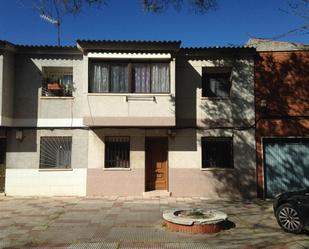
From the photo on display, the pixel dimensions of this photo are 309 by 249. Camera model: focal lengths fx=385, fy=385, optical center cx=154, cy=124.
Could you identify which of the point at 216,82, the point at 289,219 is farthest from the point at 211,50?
the point at 289,219

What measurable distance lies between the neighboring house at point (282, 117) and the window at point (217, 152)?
1181 millimetres

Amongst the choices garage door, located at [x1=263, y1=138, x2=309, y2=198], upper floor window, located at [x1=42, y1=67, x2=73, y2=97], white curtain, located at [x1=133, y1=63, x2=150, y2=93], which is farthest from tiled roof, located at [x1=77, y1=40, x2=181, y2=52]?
garage door, located at [x1=263, y1=138, x2=309, y2=198]

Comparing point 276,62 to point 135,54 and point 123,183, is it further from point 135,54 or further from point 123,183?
point 123,183

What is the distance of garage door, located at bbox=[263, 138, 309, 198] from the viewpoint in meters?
15.8

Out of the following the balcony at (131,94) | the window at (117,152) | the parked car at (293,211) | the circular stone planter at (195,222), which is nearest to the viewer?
the parked car at (293,211)

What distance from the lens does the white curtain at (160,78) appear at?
51.4 ft

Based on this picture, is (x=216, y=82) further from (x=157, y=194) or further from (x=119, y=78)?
(x=157, y=194)

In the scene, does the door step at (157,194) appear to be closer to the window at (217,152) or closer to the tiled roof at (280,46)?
the window at (217,152)

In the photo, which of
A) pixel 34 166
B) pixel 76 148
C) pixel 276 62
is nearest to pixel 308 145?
pixel 276 62

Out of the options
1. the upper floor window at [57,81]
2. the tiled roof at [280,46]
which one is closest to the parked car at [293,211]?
the tiled roof at [280,46]

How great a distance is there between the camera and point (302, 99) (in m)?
16.0

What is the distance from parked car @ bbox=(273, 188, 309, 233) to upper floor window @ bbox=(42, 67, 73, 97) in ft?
32.8

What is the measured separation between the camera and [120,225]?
10555 millimetres

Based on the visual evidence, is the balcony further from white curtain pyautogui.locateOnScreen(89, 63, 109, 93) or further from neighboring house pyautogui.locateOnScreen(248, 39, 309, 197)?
neighboring house pyautogui.locateOnScreen(248, 39, 309, 197)
